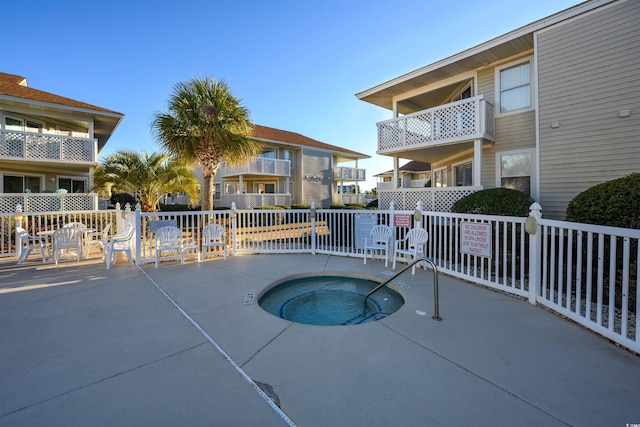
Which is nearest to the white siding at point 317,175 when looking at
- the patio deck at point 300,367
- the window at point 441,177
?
the window at point 441,177

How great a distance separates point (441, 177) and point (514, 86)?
6.47 meters

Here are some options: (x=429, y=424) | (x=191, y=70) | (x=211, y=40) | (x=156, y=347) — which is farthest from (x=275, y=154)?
(x=429, y=424)

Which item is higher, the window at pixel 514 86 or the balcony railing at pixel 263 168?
the window at pixel 514 86

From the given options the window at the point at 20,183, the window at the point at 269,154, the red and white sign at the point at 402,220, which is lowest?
the red and white sign at the point at 402,220

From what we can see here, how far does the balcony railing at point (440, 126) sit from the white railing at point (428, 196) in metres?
1.69

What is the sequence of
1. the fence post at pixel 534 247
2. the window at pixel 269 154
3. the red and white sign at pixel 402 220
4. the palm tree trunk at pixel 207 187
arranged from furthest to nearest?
the window at pixel 269 154
the palm tree trunk at pixel 207 187
the red and white sign at pixel 402 220
the fence post at pixel 534 247

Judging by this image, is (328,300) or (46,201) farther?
(46,201)

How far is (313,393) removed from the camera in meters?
2.33

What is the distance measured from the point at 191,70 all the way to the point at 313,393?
10.1 meters

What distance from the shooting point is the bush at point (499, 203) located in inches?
263

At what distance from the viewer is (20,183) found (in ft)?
45.9

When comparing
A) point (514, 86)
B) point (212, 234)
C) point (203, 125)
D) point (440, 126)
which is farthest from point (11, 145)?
point (514, 86)

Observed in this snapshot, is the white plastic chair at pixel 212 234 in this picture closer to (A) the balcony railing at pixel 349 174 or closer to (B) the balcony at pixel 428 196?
(B) the balcony at pixel 428 196

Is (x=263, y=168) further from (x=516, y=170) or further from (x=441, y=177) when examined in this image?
(x=516, y=170)
